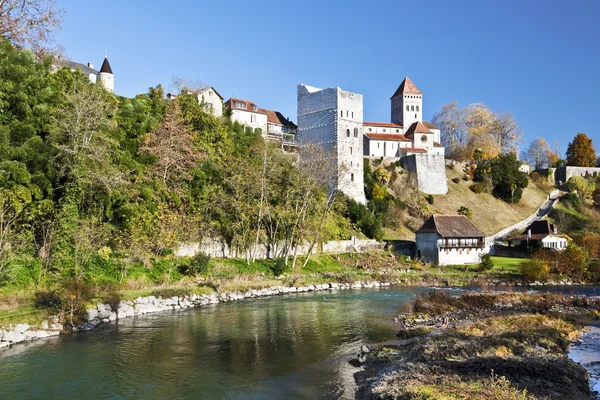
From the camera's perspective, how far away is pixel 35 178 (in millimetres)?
23234

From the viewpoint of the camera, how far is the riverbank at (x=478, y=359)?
30.6 ft

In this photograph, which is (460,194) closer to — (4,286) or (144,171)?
(144,171)

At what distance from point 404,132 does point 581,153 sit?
99.2 ft

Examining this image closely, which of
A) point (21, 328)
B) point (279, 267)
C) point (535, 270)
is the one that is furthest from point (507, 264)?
point (21, 328)

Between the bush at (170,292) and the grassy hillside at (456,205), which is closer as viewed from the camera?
the bush at (170,292)

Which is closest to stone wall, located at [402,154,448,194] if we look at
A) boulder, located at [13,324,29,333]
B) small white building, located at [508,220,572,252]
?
small white building, located at [508,220,572,252]

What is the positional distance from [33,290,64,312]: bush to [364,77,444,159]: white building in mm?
49856

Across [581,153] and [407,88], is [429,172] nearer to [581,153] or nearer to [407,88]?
[407,88]

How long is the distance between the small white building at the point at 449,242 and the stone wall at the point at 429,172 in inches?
668

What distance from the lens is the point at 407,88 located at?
265ft

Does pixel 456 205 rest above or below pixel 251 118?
below

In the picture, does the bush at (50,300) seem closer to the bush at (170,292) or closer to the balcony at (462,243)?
the bush at (170,292)

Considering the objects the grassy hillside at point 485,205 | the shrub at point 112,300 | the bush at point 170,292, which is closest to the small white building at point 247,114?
the grassy hillside at point 485,205

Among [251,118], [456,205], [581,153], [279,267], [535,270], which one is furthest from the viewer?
[581,153]
